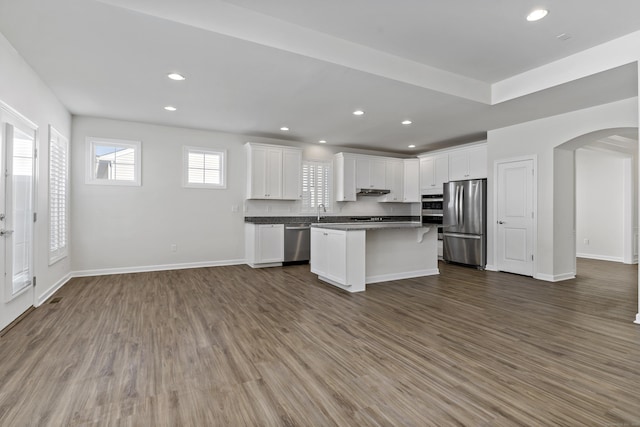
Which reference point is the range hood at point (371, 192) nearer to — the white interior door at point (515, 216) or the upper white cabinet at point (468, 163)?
the upper white cabinet at point (468, 163)

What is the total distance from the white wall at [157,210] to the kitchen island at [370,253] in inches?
84.4

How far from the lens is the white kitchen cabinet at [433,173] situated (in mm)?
7135

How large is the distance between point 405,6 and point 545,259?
4494mm

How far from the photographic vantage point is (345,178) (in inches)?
287

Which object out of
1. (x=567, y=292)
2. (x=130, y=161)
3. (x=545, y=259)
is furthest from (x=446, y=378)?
(x=130, y=161)

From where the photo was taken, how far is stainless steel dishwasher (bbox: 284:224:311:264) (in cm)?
635

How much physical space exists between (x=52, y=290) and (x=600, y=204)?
34.0 ft

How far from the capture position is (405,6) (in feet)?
8.91

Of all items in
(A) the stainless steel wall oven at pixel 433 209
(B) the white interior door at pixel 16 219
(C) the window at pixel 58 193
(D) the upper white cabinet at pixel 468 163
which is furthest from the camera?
(A) the stainless steel wall oven at pixel 433 209

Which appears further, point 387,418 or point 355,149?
point 355,149

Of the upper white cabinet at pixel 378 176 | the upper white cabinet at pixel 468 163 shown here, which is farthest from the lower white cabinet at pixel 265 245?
the upper white cabinet at pixel 468 163

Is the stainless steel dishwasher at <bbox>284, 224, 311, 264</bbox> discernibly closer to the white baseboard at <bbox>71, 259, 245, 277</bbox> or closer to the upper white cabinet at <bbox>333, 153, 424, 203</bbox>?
the white baseboard at <bbox>71, 259, 245, 277</bbox>

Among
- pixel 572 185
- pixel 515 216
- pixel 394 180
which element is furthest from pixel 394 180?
pixel 572 185

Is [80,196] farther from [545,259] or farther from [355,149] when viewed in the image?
[545,259]
